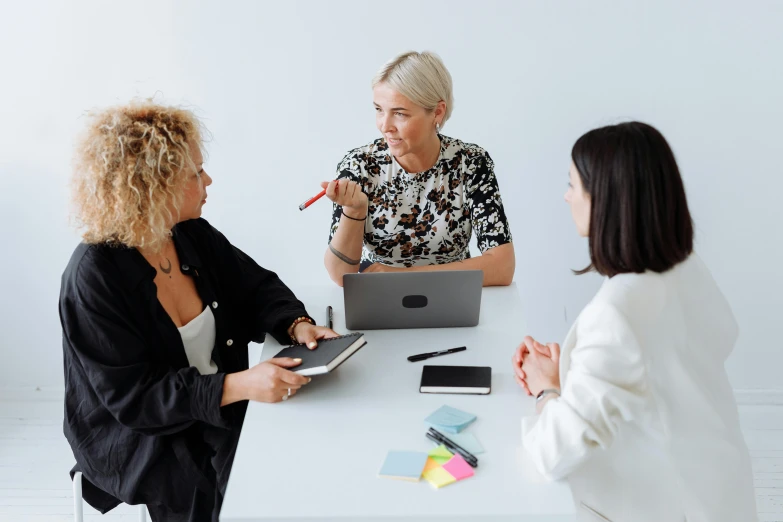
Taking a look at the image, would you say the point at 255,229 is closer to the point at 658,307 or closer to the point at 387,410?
the point at 387,410

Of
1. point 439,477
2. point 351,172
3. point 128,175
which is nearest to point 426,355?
point 439,477

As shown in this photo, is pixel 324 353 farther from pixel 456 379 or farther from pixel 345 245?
pixel 345 245

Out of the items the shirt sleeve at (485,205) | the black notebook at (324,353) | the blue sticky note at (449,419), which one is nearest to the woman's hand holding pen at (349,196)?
the shirt sleeve at (485,205)

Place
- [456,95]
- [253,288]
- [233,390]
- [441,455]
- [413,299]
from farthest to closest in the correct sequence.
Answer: [456,95] < [253,288] < [413,299] < [233,390] < [441,455]

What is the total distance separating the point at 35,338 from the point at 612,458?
8.59 feet

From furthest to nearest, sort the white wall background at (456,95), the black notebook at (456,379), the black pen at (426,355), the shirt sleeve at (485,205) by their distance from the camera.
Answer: the white wall background at (456,95)
the shirt sleeve at (485,205)
the black pen at (426,355)
the black notebook at (456,379)

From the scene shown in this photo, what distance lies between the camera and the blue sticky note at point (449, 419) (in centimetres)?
133

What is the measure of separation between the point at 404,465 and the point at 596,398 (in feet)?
1.09

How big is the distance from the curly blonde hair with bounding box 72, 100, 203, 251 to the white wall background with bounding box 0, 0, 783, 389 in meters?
1.21

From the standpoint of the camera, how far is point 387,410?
4.65 ft

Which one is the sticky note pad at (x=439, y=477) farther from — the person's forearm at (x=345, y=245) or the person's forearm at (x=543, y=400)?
the person's forearm at (x=345, y=245)

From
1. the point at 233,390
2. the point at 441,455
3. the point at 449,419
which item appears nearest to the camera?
the point at 441,455

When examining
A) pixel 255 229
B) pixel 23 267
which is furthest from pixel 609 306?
pixel 23 267

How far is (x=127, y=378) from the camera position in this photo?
146cm
